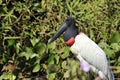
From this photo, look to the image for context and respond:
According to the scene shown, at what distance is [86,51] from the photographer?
13.5 ft

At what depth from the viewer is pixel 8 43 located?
4703 mm

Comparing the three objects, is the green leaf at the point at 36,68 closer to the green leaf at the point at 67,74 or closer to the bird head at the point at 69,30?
the green leaf at the point at 67,74

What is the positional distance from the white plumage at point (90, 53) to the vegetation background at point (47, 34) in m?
0.36

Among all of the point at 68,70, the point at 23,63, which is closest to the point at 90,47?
the point at 68,70

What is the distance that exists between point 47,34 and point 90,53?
920 millimetres

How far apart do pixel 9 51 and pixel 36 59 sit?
11.6 inches

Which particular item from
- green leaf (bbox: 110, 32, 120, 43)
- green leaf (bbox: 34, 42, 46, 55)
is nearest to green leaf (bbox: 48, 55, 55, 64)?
green leaf (bbox: 34, 42, 46, 55)

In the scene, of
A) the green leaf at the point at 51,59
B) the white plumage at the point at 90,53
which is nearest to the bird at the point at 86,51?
the white plumage at the point at 90,53

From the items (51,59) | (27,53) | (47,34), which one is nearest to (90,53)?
(51,59)

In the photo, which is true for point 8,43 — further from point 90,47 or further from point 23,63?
point 90,47

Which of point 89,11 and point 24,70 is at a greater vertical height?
point 89,11

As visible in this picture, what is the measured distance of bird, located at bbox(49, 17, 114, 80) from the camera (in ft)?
13.5

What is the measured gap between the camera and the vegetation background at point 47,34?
183 inches

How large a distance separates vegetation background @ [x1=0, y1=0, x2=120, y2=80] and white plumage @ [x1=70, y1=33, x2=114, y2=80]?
357mm
